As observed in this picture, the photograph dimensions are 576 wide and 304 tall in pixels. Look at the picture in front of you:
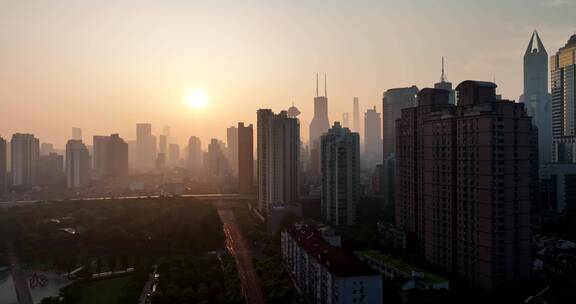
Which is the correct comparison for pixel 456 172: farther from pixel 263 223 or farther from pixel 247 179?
pixel 247 179

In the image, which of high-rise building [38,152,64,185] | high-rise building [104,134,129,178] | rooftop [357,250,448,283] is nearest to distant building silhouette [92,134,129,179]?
high-rise building [104,134,129,178]

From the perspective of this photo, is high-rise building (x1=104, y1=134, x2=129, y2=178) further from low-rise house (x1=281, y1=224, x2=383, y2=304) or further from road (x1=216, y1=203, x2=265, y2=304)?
low-rise house (x1=281, y1=224, x2=383, y2=304)

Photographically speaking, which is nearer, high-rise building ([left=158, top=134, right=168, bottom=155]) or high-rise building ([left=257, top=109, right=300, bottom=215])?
high-rise building ([left=257, top=109, right=300, bottom=215])

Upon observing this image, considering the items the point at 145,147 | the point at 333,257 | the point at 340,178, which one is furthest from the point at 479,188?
the point at 145,147

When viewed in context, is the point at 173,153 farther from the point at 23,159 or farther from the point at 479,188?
the point at 479,188

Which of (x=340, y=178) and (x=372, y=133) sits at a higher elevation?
(x=372, y=133)

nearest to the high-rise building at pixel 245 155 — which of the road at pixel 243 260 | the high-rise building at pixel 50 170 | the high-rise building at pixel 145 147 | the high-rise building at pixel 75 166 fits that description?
the road at pixel 243 260
